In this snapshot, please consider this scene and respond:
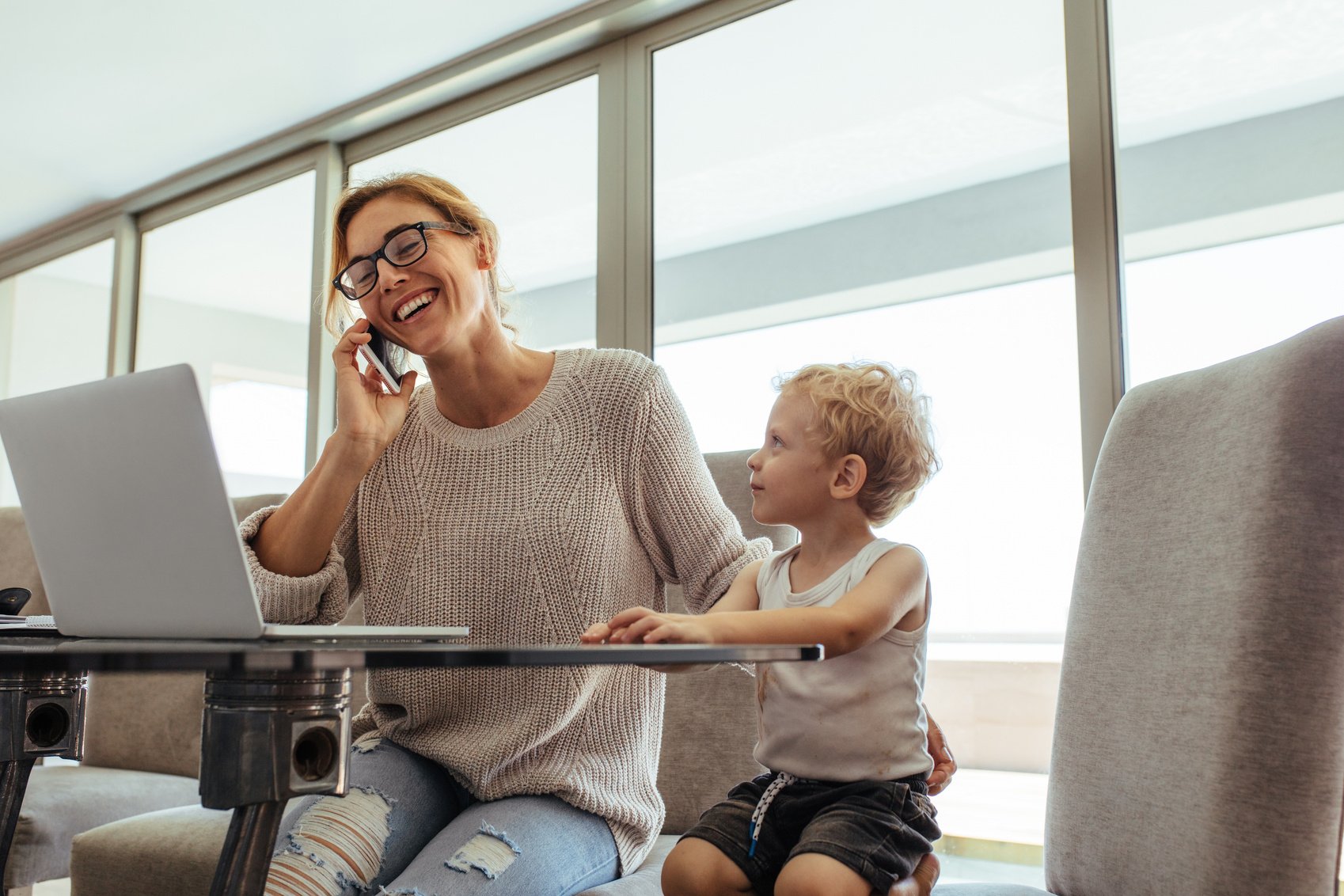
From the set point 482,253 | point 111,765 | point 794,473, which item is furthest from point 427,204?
point 111,765

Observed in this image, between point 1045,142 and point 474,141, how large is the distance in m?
1.86

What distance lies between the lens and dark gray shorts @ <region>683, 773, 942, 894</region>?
991mm

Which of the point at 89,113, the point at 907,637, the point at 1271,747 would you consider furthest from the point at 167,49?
the point at 1271,747

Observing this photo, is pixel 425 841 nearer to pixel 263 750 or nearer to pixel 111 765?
pixel 263 750

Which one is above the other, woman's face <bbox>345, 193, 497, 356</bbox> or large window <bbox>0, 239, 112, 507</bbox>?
large window <bbox>0, 239, 112, 507</bbox>

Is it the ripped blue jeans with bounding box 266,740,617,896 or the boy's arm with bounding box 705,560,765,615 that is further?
the boy's arm with bounding box 705,560,765,615

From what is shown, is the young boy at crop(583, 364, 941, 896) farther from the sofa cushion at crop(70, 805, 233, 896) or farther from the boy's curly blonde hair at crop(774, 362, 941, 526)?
the sofa cushion at crop(70, 805, 233, 896)

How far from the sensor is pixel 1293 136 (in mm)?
2037

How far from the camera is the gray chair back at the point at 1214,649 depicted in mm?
835

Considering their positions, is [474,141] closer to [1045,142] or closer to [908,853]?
[1045,142]

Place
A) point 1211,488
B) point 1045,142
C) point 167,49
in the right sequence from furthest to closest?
1. point 167,49
2. point 1045,142
3. point 1211,488

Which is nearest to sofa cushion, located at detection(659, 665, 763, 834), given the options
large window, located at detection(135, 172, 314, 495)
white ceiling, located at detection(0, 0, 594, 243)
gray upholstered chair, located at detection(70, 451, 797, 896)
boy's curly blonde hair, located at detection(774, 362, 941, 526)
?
gray upholstered chair, located at detection(70, 451, 797, 896)

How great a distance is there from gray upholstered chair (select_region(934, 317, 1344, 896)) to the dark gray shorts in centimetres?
→ 9

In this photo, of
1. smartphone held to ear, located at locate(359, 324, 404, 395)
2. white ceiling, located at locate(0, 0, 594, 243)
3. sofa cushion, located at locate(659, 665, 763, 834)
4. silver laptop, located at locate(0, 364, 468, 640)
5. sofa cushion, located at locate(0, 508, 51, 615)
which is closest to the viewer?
silver laptop, located at locate(0, 364, 468, 640)
